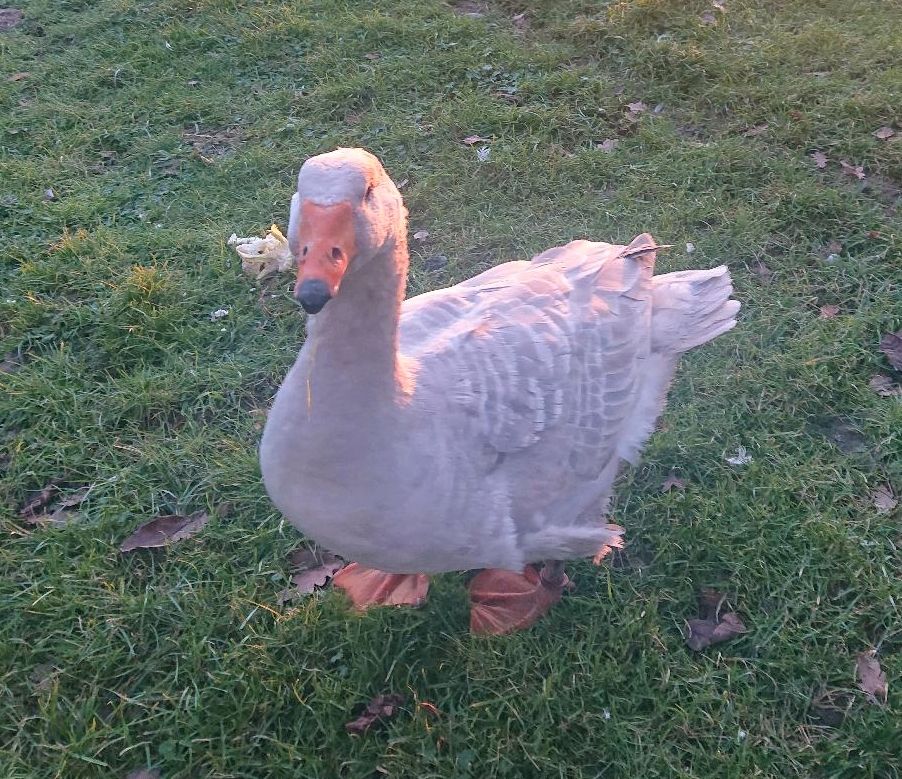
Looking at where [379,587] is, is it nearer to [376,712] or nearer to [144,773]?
[376,712]

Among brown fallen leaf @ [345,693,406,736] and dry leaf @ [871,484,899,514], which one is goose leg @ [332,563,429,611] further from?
dry leaf @ [871,484,899,514]

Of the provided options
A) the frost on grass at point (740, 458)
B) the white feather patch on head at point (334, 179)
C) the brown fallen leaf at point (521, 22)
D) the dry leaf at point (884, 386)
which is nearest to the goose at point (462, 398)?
the white feather patch on head at point (334, 179)

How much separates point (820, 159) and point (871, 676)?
333cm

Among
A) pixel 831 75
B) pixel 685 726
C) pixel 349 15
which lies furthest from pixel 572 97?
pixel 685 726

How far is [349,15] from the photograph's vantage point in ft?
20.2

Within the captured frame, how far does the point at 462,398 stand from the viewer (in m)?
2.30

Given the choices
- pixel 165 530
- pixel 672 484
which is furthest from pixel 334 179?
pixel 672 484

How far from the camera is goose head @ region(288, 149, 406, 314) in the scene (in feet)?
5.31

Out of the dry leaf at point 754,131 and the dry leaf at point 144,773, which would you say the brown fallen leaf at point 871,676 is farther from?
the dry leaf at point 754,131

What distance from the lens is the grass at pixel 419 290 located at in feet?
8.18

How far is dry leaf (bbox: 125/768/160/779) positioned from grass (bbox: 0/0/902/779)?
4 cm

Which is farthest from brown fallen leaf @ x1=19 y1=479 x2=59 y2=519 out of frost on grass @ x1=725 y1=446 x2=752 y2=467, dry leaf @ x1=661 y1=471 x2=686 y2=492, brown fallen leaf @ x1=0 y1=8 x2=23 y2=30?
brown fallen leaf @ x1=0 y1=8 x2=23 y2=30

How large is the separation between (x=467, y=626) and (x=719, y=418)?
1.55 m

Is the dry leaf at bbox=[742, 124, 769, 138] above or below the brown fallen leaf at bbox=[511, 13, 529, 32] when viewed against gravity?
below
